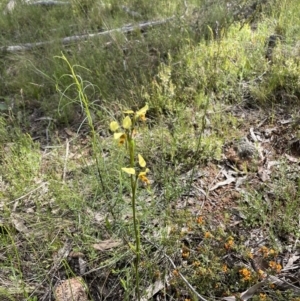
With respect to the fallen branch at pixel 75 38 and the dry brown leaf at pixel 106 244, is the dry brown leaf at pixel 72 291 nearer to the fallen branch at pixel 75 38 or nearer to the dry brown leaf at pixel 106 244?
the dry brown leaf at pixel 106 244

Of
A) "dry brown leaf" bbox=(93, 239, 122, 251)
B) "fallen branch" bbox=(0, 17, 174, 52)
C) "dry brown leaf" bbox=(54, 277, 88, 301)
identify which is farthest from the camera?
"fallen branch" bbox=(0, 17, 174, 52)

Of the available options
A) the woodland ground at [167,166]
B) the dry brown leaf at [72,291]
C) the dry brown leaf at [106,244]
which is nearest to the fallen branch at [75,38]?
A: the woodland ground at [167,166]

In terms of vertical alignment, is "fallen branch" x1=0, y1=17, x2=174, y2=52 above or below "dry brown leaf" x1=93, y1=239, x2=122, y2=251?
above

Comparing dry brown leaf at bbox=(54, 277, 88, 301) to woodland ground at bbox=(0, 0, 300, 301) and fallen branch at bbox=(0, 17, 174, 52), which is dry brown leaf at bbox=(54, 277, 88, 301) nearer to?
woodland ground at bbox=(0, 0, 300, 301)

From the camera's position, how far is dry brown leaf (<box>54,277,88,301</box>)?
6.88ft

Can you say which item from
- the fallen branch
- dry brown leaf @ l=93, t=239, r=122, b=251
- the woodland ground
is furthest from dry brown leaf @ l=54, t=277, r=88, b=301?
the fallen branch

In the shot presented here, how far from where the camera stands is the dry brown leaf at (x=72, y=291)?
210 centimetres

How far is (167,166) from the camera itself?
9.32 feet

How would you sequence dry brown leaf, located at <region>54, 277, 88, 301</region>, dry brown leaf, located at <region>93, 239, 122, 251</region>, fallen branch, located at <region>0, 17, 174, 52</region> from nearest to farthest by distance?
dry brown leaf, located at <region>54, 277, 88, 301</region> → dry brown leaf, located at <region>93, 239, 122, 251</region> → fallen branch, located at <region>0, 17, 174, 52</region>

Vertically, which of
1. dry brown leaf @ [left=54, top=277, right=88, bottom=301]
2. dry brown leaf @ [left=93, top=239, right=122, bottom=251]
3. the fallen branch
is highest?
the fallen branch

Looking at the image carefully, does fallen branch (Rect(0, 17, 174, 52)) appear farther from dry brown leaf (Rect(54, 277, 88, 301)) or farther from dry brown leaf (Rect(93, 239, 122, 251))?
dry brown leaf (Rect(54, 277, 88, 301))

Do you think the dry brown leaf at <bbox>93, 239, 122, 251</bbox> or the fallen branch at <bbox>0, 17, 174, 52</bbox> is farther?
the fallen branch at <bbox>0, 17, 174, 52</bbox>

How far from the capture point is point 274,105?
3227 mm

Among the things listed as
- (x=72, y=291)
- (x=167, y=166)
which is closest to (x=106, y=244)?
(x=72, y=291)
